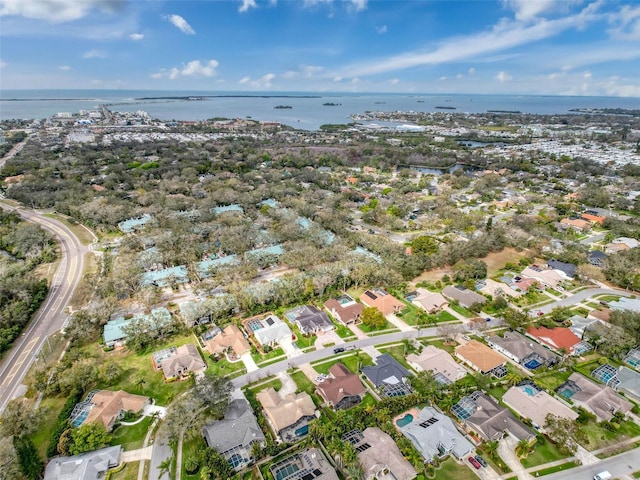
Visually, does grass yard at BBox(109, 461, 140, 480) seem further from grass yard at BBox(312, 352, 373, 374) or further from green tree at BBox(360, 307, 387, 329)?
green tree at BBox(360, 307, 387, 329)

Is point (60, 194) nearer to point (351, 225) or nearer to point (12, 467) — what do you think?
point (351, 225)

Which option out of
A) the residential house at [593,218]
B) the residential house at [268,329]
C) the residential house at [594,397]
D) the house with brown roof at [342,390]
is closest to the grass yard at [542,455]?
the residential house at [594,397]

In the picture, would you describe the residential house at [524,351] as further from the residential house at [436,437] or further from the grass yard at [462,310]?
the residential house at [436,437]

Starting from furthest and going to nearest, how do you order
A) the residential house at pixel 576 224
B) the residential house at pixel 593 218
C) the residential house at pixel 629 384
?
the residential house at pixel 593 218 → the residential house at pixel 576 224 → the residential house at pixel 629 384

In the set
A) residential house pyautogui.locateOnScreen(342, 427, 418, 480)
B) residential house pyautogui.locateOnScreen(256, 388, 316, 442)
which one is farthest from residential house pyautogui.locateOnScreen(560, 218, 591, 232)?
residential house pyautogui.locateOnScreen(256, 388, 316, 442)

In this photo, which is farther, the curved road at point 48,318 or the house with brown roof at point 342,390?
the curved road at point 48,318
